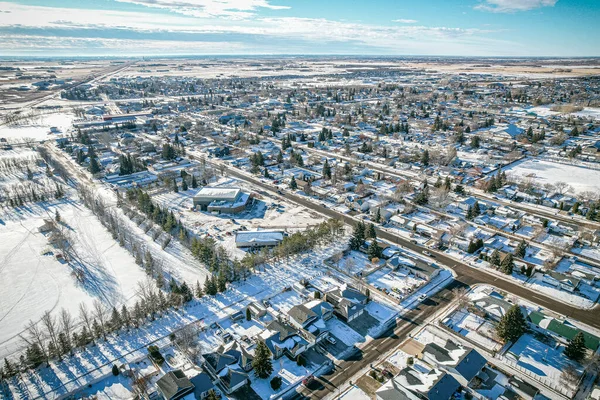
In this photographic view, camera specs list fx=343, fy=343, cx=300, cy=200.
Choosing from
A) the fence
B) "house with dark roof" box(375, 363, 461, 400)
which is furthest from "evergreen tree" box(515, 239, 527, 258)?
"house with dark roof" box(375, 363, 461, 400)

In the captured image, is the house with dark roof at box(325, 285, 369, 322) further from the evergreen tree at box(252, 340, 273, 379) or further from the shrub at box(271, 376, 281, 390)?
the shrub at box(271, 376, 281, 390)

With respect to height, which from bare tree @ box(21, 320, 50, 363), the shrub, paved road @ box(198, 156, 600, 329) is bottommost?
bare tree @ box(21, 320, 50, 363)

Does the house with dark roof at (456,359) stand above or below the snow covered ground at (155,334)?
above

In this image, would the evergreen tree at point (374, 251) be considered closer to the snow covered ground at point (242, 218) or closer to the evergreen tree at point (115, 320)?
the snow covered ground at point (242, 218)

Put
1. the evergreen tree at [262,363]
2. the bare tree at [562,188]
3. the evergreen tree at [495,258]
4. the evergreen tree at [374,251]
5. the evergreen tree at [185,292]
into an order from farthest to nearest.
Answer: the bare tree at [562,188], the evergreen tree at [374,251], the evergreen tree at [495,258], the evergreen tree at [185,292], the evergreen tree at [262,363]

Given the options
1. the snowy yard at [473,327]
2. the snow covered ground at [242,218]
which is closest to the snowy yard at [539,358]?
the snowy yard at [473,327]

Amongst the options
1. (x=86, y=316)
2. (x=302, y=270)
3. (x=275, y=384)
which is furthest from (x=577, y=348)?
→ (x=86, y=316)

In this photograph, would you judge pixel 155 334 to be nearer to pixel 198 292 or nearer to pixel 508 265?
pixel 198 292
